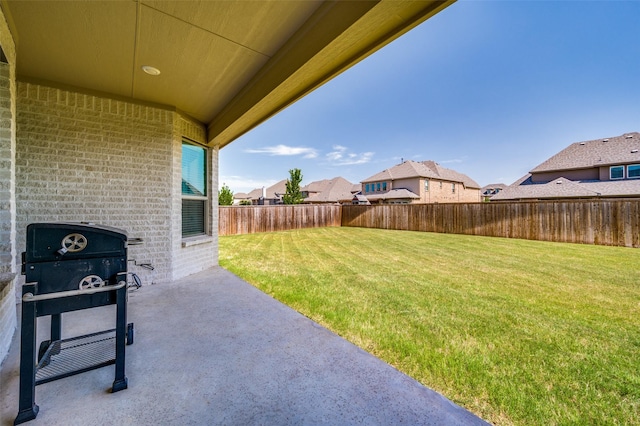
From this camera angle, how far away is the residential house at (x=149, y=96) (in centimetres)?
212

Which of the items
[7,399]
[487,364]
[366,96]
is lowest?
[487,364]

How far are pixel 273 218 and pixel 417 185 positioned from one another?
55.0 ft

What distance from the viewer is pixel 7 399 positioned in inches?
66.4

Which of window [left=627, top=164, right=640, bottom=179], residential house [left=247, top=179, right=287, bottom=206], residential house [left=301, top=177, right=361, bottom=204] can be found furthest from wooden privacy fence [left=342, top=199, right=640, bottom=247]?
residential house [left=247, top=179, right=287, bottom=206]

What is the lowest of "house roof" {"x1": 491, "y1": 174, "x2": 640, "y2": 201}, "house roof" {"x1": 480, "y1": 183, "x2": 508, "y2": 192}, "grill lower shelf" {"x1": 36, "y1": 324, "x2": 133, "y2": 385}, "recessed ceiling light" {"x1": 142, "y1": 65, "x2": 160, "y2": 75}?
"grill lower shelf" {"x1": 36, "y1": 324, "x2": 133, "y2": 385}

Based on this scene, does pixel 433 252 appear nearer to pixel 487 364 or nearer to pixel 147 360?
pixel 487 364

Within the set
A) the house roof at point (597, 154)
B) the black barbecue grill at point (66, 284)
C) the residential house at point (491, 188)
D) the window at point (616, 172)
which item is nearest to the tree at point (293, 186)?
the house roof at point (597, 154)

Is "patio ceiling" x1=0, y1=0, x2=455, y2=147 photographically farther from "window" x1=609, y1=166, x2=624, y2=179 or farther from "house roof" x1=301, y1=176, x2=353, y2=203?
"house roof" x1=301, y1=176, x2=353, y2=203

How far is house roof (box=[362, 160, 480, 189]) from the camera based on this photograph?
26.3 m

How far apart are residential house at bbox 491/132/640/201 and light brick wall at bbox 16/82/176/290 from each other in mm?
21618

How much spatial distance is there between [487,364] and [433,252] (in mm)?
→ 6160

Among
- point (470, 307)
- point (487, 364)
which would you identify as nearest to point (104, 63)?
point (487, 364)

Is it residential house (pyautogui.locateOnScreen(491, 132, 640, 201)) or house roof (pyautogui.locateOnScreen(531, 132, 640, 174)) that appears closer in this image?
residential house (pyautogui.locateOnScreen(491, 132, 640, 201))

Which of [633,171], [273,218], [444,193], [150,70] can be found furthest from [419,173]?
[150,70]
